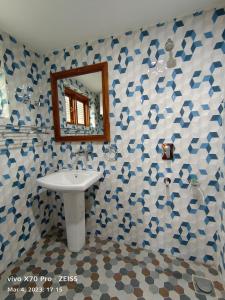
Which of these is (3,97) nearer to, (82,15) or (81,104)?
(81,104)

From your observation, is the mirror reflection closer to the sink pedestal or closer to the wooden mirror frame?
the wooden mirror frame

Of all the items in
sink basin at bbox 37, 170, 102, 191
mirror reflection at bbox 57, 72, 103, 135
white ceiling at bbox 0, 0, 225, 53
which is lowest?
sink basin at bbox 37, 170, 102, 191

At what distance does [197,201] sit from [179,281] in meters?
0.66

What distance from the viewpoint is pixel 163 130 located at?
147 cm

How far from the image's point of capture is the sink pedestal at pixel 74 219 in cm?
157

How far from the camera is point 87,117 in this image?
5.63 ft

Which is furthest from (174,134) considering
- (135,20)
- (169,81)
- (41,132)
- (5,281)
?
(5,281)

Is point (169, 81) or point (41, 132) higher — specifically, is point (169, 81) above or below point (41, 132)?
above

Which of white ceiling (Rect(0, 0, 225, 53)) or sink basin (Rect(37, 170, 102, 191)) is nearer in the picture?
white ceiling (Rect(0, 0, 225, 53))

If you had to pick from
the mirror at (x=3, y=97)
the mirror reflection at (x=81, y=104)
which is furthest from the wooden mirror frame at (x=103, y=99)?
the mirror at (x=3, y=97)

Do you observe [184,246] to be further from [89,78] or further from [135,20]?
[135,20]

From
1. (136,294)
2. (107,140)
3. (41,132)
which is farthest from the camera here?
(41,132)

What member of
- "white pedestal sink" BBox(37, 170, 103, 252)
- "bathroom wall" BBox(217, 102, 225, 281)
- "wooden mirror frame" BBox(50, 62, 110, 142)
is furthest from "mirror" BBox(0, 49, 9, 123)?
"bathroom wall" BBox(217, 102, 225, 281)

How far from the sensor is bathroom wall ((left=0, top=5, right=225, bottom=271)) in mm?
1330
